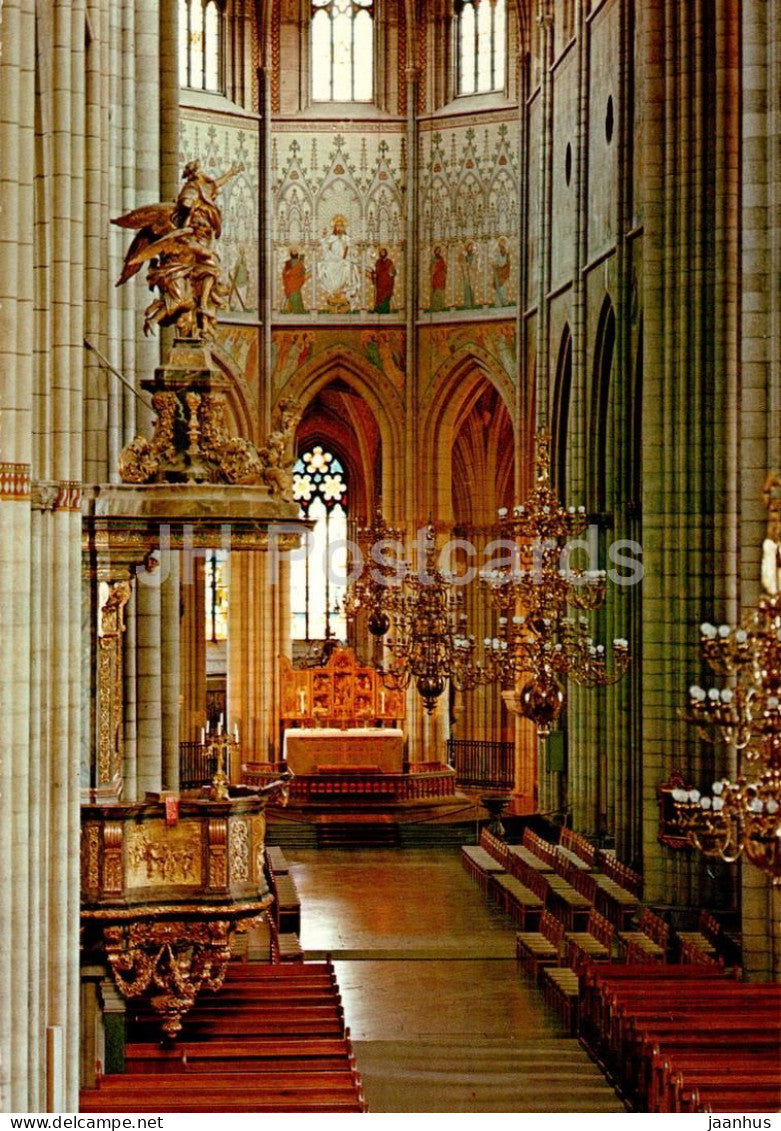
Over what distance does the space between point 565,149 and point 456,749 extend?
12.1m

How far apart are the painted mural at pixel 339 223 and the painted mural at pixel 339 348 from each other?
38 centimetres

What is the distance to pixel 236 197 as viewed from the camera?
116ft

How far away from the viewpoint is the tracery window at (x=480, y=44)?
35.7 metres

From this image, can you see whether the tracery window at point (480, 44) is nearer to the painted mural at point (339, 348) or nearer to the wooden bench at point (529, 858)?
the painted mural at point (339, 348)

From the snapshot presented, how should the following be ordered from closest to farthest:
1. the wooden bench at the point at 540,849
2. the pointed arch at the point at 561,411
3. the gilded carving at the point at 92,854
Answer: the gilded carving at the point at 92,854 → the wooden bench at the point at 540,849 → the pointed arch at the point at 561,411

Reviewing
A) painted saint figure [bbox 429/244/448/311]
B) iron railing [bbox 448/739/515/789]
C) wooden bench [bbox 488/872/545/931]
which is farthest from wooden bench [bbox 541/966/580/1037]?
painted saint figure [bbox 429/244/448/311]

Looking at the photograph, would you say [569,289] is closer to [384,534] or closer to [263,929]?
[384,534]

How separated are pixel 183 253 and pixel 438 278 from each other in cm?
2009

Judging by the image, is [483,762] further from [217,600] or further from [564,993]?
[564,993]

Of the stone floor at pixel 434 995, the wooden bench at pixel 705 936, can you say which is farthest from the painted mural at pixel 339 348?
the wooden bench at pixel 705 936

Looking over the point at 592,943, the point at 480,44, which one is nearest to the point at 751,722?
the point at 592,943

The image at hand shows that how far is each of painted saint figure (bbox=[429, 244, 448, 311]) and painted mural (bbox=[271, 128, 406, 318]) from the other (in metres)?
0.63

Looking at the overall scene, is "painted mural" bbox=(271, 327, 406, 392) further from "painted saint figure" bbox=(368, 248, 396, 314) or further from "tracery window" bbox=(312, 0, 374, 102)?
"tracery window" bbox=(312, 0, 374, 102)

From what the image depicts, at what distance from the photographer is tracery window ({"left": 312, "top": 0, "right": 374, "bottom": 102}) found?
3653cm
